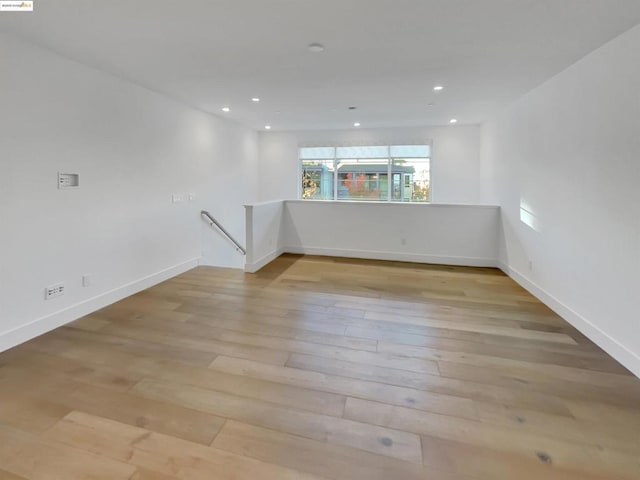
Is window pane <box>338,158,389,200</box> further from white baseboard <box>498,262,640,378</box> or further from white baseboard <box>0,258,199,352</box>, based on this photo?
white baseboard <box>0,258,199,352</box>

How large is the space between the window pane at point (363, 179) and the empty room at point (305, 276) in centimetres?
224

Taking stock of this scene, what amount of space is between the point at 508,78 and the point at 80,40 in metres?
4.15

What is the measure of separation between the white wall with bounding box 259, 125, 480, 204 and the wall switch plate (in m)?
4.92

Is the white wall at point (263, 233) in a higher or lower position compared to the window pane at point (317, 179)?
lower

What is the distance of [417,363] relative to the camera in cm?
250

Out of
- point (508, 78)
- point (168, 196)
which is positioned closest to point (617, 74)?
point (508, 78)

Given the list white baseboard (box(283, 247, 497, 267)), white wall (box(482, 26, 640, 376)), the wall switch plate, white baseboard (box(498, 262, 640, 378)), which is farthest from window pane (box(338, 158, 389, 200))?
the wall switch plate

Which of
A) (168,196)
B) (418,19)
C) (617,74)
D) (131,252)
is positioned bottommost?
(131,252)

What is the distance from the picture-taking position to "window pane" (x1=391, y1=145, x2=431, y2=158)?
711 centimetres

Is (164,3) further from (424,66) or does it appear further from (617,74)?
(617,74)

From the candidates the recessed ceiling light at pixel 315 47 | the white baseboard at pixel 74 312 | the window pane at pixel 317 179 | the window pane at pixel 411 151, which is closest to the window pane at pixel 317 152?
the window pane at pixel 317 179

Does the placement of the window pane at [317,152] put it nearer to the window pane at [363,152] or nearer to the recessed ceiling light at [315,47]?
the window pane at [363,152]

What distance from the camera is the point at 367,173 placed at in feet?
24.8

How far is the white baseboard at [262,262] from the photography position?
4910 mm
